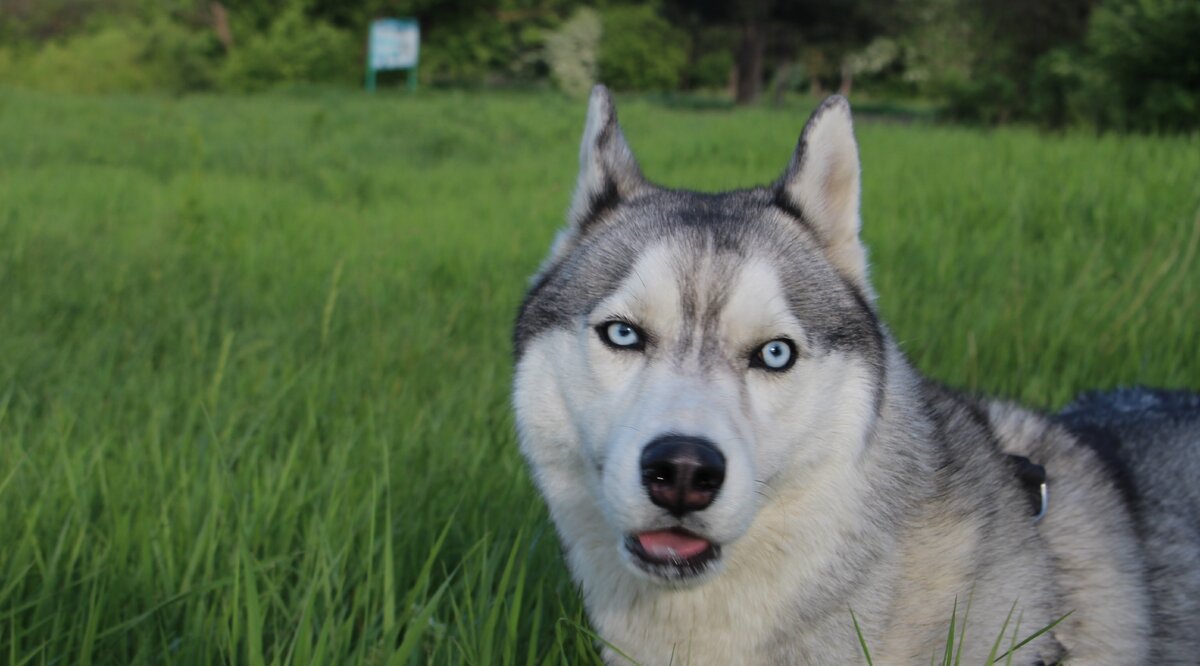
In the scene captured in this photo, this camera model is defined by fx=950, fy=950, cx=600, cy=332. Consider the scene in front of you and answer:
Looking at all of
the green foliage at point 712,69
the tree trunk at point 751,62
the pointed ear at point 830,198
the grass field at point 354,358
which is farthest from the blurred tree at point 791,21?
the pointed ear at point 830,198

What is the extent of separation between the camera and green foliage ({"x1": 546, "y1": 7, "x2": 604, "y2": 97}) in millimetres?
38375

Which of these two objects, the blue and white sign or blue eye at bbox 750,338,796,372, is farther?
the blue and white sign

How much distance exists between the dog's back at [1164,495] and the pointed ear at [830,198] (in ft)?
2.60

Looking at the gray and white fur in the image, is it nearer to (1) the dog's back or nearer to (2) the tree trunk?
(1) the dog's back

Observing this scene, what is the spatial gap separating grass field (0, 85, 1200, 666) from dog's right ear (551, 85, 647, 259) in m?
0.83

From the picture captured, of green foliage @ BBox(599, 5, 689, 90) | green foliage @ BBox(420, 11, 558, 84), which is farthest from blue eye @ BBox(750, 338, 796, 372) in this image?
green foliage @ BBox(599, 5, 689, 90)

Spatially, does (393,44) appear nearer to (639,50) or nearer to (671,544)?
(639,50)

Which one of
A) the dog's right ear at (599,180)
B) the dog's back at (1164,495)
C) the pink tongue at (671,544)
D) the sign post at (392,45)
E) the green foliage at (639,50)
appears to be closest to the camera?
the pink tongue at (671,544)

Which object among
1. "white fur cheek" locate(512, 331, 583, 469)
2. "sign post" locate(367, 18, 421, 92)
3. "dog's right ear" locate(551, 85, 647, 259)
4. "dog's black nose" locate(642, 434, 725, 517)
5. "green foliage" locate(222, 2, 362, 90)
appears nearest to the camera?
"dog's black nose" locate(642, 434, 725, 517)

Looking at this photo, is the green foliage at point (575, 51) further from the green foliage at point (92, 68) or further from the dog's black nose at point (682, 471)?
the dog's black nose at point (682, 471)

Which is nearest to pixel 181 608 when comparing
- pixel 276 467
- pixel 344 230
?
pixel 276 467

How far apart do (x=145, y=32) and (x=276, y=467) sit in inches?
1448

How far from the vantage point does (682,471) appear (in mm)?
1718

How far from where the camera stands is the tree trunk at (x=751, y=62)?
36.3 m
